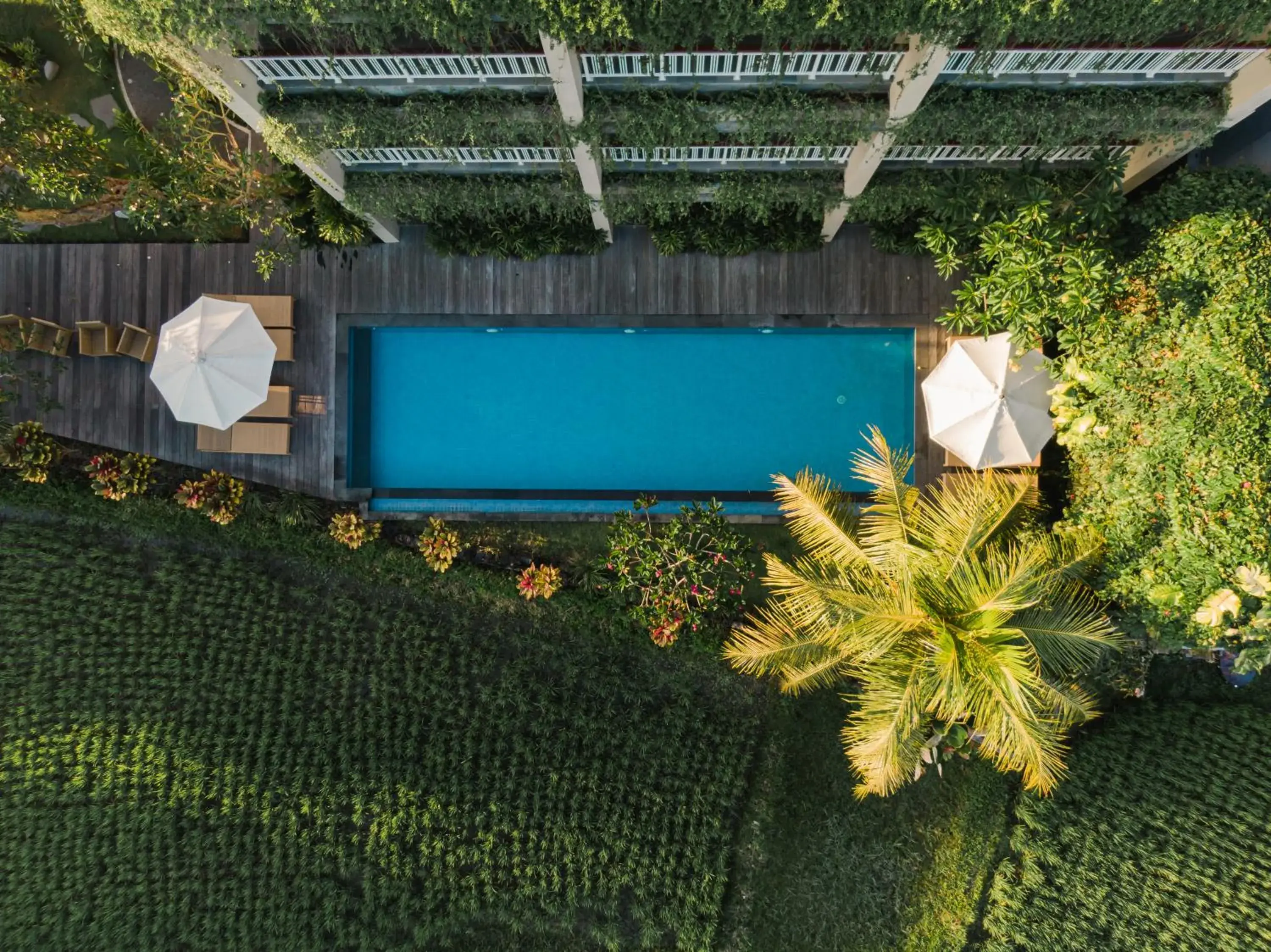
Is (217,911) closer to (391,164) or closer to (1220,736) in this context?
(391,164)

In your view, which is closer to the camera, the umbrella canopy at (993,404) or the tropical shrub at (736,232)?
the umbrella canopy at (993,404)

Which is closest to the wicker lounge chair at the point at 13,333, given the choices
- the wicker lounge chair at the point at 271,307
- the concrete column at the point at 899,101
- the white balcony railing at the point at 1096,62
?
the wicker lounge chair at the point at 271,307

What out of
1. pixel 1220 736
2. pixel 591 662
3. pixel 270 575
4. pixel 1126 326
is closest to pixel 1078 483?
pixel 1126 326

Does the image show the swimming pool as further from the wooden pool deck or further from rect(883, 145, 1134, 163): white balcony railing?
rect(883, 145, 1134, 163): white balcony railing

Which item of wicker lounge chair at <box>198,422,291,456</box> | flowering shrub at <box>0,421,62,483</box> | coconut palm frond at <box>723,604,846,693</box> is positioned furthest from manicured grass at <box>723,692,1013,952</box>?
flowering shrub at <box>0,421,62,483</box>

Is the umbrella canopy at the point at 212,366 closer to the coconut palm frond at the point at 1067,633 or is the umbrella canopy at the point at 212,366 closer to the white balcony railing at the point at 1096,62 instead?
the white balcony railing at the point at 1096,62

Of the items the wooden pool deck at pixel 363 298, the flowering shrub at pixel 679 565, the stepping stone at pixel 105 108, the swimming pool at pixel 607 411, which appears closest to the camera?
the flowering shrub at pixel 679 565
